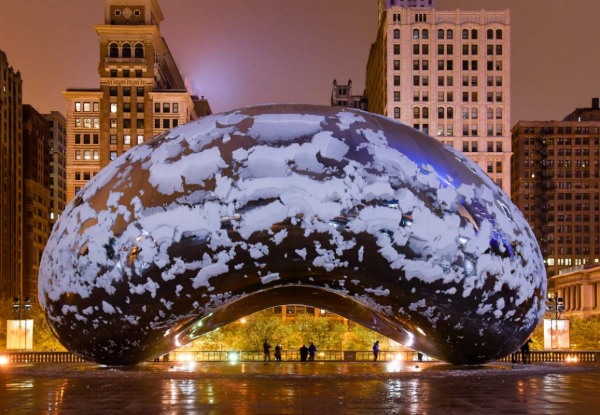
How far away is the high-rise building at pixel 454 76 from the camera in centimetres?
13400

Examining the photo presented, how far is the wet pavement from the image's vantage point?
14.0m

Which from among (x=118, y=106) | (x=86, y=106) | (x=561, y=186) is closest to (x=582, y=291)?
(x=561, y=186)

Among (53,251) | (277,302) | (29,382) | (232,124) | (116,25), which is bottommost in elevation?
(29,382)

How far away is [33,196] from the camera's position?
17262 centimetres

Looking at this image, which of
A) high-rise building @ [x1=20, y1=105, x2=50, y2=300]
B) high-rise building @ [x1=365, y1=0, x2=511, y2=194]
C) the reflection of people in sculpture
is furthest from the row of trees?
high-rise building @ [x1=20, y1=105, x2=50, y2=300]

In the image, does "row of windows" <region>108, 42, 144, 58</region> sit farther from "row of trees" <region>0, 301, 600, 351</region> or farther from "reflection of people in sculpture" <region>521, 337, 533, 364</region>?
"reflection of people in sculpture" <region>521, 337, 533, 364</region>

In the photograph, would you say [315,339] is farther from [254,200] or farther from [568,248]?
[568,248]

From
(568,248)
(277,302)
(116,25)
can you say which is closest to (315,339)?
(277,302)

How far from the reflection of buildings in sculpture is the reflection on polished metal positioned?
118240mm

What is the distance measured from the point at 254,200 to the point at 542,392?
6994 mm

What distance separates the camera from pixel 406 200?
62.7 ft

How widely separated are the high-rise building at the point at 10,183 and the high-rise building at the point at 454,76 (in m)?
69.7

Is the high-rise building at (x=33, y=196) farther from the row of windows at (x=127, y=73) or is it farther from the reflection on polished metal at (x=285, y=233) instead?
the reflection on polished metal at (x=285, y=233)

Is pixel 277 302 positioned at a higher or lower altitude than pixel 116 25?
lower
